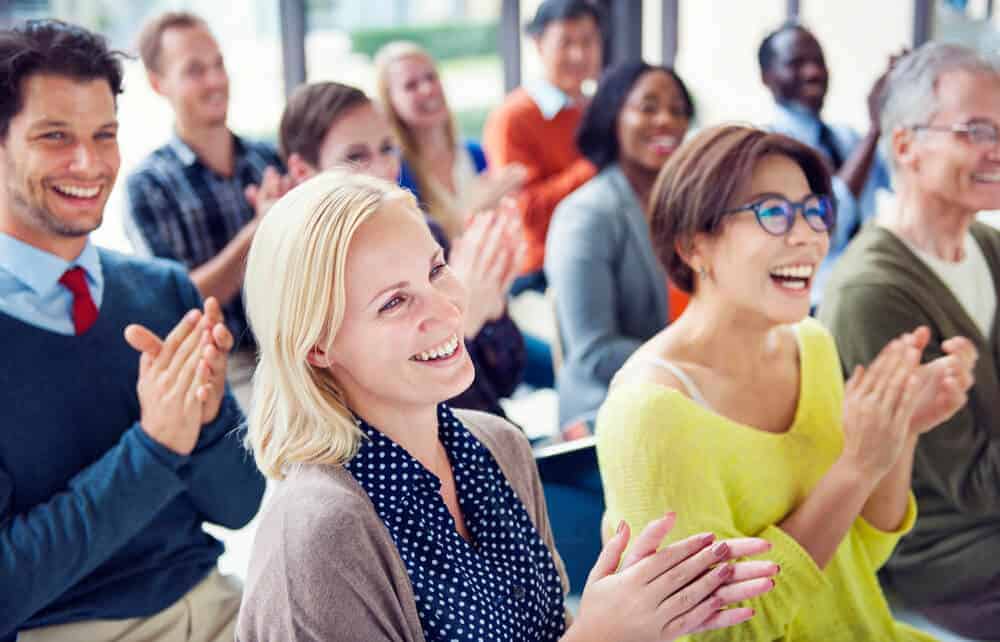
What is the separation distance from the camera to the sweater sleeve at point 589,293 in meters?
2.55

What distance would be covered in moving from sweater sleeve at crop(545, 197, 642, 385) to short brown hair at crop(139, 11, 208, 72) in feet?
4.09

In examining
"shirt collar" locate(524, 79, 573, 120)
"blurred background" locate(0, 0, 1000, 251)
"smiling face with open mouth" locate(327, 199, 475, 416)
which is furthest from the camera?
"blurred background" locate(0, 0, 1000, 251)

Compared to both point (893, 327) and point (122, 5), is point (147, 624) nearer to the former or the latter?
point (893, 327)

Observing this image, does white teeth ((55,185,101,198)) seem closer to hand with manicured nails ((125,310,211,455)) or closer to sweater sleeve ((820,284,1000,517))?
hand with manicured nails ((125,310,211,455))

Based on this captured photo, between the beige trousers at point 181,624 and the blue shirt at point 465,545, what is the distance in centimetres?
51

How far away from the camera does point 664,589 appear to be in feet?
3.77

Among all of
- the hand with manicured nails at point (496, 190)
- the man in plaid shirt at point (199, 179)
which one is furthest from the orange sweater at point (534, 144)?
the man in plaid shirt at point (199, 179)

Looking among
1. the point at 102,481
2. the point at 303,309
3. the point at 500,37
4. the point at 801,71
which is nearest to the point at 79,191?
the point at 102,481

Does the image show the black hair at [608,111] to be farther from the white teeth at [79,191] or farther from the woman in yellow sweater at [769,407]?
the white teeth at [79,191]

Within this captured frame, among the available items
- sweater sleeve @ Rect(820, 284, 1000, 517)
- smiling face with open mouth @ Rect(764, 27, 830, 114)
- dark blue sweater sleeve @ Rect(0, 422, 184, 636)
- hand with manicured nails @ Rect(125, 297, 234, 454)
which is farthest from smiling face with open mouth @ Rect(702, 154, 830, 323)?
smiling face with open mouth @ Rect(764, 27, 830, 114)

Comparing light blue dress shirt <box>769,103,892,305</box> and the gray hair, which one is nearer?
the gray hair

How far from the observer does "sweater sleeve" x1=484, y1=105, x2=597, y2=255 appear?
148 inches

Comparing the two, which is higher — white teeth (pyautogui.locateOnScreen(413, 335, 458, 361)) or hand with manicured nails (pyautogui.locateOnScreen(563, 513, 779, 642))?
white teeth (pyautogui.locateOnScreen(413, 335, 458, 361))

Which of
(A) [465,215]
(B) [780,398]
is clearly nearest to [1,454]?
(B) [780,398]
